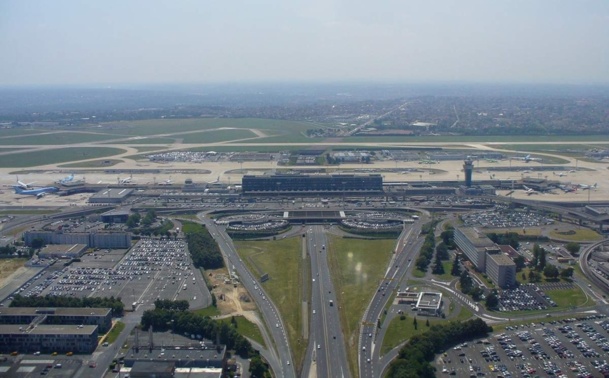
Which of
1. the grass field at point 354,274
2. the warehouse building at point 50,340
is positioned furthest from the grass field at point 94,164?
the warehouse building at point 50,340

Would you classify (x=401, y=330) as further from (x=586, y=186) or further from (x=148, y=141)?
(x=148, y=141)

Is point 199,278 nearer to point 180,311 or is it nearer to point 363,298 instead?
point 180,311

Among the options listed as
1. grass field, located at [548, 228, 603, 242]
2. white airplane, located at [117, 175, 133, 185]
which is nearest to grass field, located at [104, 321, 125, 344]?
grass field, located at [548, 228, 603, 242]

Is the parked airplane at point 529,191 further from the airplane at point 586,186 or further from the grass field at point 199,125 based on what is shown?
the grass field at point 199,125

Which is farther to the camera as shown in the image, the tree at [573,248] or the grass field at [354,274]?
the tree at [573,248]

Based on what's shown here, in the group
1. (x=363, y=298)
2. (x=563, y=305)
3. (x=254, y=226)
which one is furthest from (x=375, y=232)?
(x=563, y=305)

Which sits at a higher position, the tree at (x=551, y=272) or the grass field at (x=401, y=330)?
the tree at (x=551, y=272)

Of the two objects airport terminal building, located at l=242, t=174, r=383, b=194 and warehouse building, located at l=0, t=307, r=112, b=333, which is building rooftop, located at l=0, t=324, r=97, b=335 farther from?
airport terminal building, located at l=242, t=174, r=383, b=194
